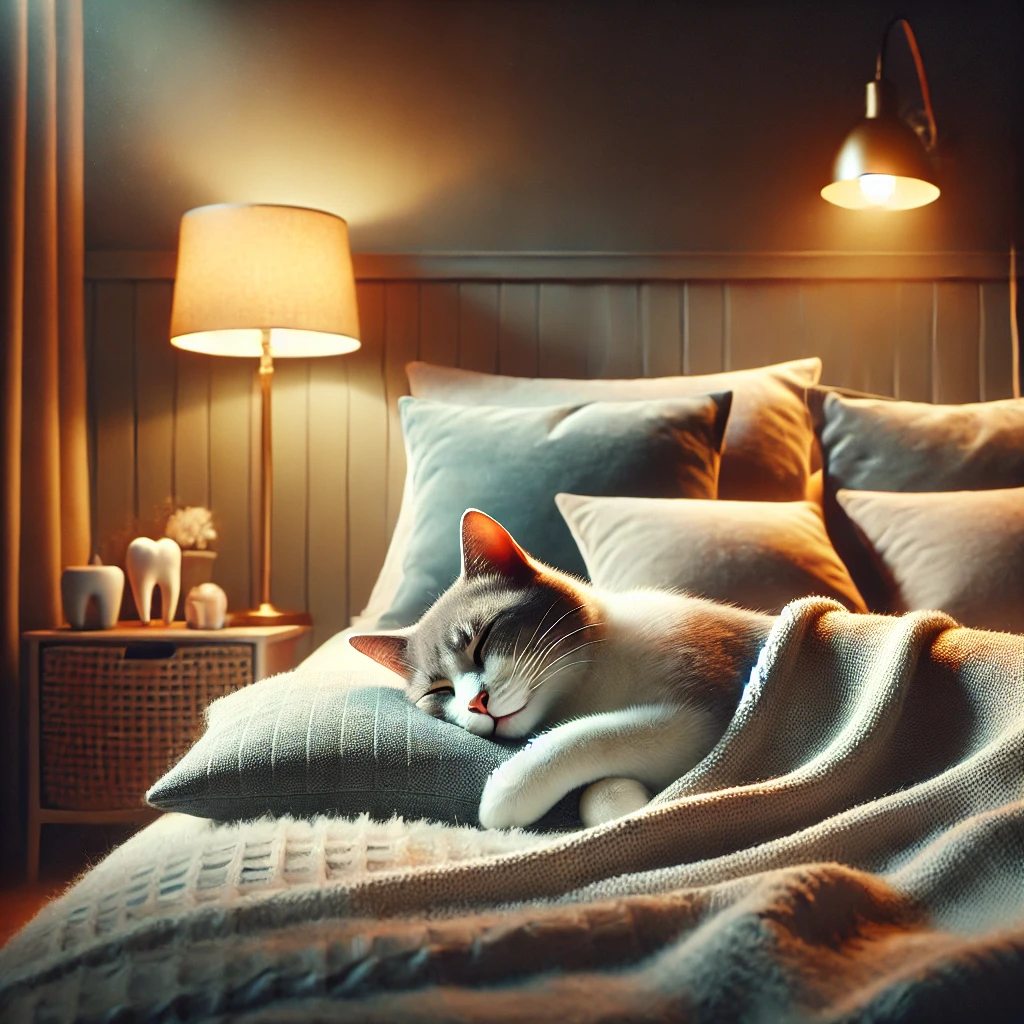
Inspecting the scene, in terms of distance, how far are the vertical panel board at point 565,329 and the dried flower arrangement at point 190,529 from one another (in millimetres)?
909

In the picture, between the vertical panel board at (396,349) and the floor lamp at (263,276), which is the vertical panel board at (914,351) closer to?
the vertical panel board at (396,349)

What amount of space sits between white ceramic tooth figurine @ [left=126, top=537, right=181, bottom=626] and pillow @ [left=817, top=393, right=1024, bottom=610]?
1.38 m

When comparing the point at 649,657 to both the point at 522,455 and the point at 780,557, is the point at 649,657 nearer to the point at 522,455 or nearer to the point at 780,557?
the point at 780,557

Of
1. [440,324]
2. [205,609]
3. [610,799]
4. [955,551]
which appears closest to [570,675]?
[610,799]

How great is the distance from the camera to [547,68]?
2.50 m

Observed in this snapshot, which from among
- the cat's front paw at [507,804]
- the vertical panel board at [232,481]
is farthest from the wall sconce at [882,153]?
the cat's front paw at [507,804]

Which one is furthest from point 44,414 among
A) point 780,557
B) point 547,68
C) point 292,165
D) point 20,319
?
point 780,557

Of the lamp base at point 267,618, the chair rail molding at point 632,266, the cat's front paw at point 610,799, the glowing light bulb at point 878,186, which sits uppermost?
the glowing light bulb at point 878,186

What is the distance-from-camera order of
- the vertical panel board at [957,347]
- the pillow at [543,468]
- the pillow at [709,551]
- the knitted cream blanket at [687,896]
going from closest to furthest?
the knitted cream blanket at [687,896]
the pillow at [709,551]
the pillow at [543,468]
the vertical panel board at [957,347]

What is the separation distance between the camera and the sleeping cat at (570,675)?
884 millimetres

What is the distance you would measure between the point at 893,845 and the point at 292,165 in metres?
2.29

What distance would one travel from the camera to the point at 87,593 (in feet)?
6.72

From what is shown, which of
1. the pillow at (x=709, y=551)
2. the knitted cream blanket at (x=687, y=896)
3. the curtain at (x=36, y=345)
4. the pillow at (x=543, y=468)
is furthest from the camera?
the curtain at (x=36, y=345)

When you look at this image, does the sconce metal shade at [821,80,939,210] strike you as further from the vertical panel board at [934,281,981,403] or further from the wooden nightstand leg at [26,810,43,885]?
the wooden nightstand leg at [26,810,43,885]
